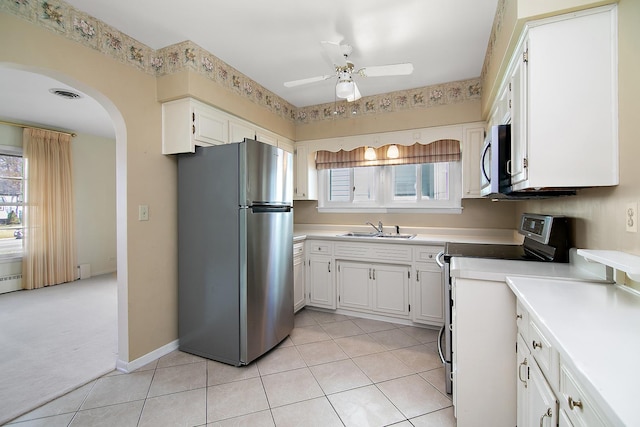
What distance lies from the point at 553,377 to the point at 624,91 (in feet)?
3.77

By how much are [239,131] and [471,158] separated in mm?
2340

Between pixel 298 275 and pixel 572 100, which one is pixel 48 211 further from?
pixel 572 100

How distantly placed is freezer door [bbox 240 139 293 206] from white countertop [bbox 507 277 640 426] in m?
1.70

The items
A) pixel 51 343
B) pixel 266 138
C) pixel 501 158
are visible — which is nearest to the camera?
pixel 501 158

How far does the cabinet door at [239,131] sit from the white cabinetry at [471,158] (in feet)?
7.20

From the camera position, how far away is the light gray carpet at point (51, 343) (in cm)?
194

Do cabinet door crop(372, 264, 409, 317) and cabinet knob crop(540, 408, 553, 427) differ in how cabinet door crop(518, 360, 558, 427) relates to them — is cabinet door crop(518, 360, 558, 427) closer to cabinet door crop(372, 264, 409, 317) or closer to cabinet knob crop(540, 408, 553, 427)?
cabinet knob crop(540, 408, 553, 427)

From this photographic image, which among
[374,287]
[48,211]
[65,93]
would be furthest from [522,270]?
[48,211]

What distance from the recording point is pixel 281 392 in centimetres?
190

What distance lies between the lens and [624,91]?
1.18 metres

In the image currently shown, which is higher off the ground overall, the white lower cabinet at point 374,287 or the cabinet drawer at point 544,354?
the cabinet drawer at point 544,354

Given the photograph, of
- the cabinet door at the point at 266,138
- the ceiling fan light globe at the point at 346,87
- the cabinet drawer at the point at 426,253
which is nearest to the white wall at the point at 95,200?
the cabinet door at the point at 266,138

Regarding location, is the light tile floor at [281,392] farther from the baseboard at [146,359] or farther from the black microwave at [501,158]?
the black microwave at [501,158]

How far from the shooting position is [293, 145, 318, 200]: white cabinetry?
3789mm
